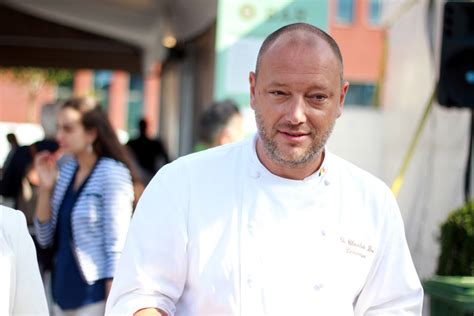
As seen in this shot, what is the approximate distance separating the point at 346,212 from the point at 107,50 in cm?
1383

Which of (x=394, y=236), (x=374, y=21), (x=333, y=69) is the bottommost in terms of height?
(x=394, y=236)

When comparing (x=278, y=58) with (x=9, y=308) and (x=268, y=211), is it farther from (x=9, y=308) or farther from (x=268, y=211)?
(x=9, y=308)

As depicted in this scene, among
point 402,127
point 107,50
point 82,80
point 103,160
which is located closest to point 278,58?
point 103,160

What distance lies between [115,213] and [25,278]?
1.63m

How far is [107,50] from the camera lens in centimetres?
1556

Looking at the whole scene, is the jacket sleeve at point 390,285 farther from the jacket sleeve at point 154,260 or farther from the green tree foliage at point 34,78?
the green tree foliage at point 34,78

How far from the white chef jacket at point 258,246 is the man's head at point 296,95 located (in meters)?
0.12

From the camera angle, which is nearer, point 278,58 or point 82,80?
point 278,58

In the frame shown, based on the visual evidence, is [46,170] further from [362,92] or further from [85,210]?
[362,92]

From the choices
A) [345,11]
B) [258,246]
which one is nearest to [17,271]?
[258,246]

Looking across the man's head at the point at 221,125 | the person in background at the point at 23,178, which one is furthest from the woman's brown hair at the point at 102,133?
the person in background at the point at 23,178

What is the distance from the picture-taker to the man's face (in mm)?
2078

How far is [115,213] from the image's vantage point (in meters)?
3.67

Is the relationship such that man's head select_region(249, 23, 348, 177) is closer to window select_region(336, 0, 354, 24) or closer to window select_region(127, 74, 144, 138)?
window select_region(336, 0, 354, 24)
